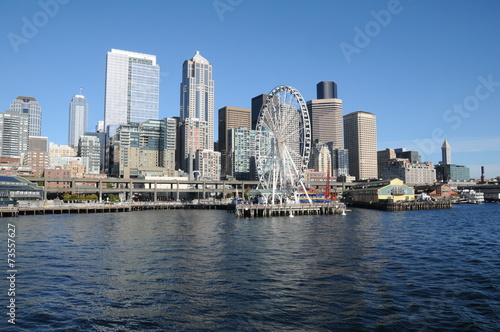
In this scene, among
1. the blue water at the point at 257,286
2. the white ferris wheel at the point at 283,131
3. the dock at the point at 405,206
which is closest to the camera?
the blue water at the point at 257,286

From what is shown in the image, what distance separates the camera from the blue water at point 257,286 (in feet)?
77.0

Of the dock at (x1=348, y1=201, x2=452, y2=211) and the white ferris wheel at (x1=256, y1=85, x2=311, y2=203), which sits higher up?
the white ferris wheel at (x1=256, y1=85, x2=311, y2=203)

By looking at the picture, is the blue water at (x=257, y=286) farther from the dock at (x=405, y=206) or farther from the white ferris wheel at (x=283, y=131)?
the dock at (x=405, y=206)

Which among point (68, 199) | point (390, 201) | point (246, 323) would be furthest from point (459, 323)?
point (68, 199)

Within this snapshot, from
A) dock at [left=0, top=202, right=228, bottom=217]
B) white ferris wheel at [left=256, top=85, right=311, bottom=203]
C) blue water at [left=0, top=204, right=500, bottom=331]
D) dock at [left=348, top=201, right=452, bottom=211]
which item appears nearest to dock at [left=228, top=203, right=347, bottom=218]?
white ferris wheel at [left=256, top=85, right=311, bottom=203]

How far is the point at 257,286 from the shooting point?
100 feet

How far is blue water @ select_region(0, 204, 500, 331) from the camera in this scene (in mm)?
23469

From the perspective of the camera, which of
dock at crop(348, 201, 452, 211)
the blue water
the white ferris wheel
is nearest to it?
the blue water

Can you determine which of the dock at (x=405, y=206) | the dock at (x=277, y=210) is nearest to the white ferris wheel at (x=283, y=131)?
the dock at (x=277, y=210)

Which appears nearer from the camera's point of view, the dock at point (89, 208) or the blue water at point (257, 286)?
the blue water at point (257, 286)

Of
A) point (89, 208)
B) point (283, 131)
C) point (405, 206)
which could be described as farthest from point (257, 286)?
point (405, 206)

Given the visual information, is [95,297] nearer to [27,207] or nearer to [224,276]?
[224,276]

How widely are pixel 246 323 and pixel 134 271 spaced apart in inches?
625

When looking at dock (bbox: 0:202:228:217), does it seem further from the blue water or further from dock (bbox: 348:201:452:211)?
the blue water
